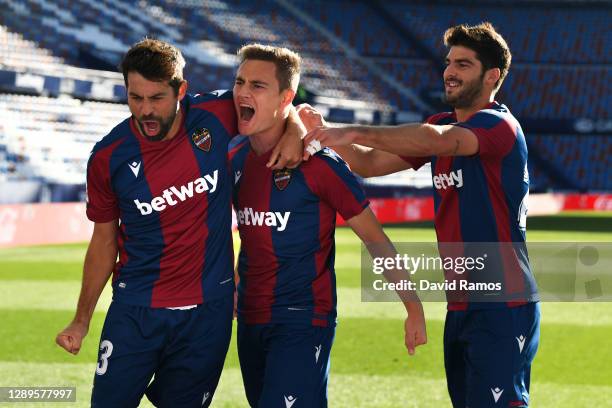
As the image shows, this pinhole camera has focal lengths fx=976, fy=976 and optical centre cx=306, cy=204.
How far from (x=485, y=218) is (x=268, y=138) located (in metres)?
1.01

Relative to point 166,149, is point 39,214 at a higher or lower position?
lower

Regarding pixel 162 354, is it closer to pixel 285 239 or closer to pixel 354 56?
pixel 285 239

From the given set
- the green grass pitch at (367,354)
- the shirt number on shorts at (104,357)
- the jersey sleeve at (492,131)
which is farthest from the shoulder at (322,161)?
the green grass pitch at (367,354)

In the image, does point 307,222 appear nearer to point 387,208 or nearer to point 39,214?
point 39,214

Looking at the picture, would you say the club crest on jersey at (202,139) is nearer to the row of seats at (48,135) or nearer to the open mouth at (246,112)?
the open mouth at (246,112)

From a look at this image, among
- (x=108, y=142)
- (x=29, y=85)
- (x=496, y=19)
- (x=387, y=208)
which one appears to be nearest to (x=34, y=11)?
(x=29, y=85)

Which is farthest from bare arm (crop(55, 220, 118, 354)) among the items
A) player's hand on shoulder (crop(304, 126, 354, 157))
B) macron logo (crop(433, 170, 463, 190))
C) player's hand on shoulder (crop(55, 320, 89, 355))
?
macron logo (crop(433, 170, 463, 190))

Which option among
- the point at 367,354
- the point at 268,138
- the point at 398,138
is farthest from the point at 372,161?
the point at 367,354

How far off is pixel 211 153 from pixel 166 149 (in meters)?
0.19

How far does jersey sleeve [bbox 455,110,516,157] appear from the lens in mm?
4062

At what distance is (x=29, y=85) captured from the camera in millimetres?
24375

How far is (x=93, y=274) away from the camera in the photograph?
416 cm

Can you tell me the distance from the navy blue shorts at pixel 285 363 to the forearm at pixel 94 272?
2.11 ft

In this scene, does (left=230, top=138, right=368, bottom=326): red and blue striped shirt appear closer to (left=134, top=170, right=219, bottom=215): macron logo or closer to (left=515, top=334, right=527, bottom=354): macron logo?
(left=134, top=170, right=219, bottom=215): macron logo
